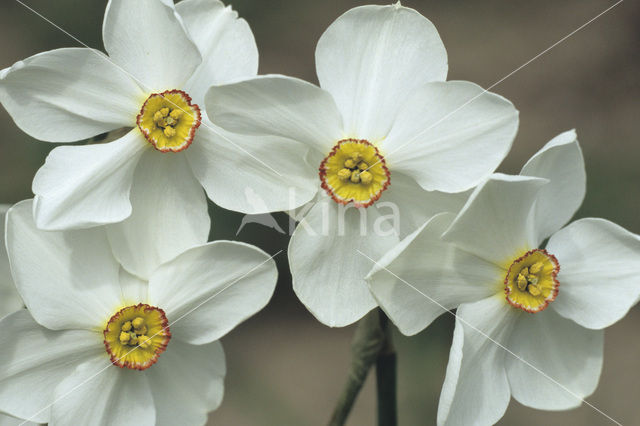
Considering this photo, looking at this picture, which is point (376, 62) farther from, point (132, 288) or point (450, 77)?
point (450, 77)

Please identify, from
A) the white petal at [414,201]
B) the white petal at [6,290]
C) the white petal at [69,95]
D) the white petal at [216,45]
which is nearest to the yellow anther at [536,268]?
the white petal at [414,201]

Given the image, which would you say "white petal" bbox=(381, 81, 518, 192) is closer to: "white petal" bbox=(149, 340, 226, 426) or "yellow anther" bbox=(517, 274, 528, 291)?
"yellow anther" bbox=(517, 274, 528, 291)

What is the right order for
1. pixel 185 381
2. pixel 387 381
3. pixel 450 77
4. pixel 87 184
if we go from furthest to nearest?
pixel 450 77, pixel 387 381, pixel 185 381, pixel 87 184

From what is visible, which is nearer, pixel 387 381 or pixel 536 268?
pixel 536 268

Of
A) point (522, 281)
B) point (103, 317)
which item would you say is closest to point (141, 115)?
point (103, 317)

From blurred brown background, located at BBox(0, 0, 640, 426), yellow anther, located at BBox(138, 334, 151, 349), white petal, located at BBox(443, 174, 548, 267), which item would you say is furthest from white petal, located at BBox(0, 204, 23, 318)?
blurred brown background, located at BBox(0, 0, 640, 426)

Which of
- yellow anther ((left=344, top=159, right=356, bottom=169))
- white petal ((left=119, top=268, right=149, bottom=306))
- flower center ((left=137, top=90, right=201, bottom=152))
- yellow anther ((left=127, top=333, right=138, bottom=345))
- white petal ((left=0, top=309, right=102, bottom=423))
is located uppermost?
flower center ((left=137, top=90, right=201, bottom=152))

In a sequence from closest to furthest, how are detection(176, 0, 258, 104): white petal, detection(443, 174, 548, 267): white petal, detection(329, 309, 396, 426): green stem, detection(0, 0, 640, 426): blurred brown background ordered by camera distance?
detection(443, 174, 548, 267): white petal → detection(176, 0, 258, 104): white petal → detection(329, 309, 396, 426): green stem → detection(0, 0, 640, 426): blurred brown background
